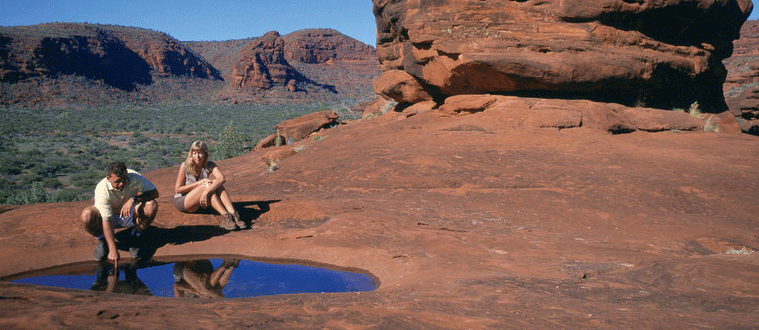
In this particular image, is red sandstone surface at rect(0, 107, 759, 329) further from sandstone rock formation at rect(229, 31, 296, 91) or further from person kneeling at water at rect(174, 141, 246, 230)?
sandstone rock formation at rect(229, 31, 296, 91)

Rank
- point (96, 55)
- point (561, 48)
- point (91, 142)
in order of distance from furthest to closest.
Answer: point (96, 55)
point (91, 142)
point (561, 48)

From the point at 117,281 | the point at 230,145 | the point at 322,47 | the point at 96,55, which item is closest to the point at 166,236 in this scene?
the point at 117,281

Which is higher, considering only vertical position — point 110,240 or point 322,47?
point 322,47

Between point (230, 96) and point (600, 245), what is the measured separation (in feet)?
227

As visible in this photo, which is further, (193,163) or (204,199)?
(193,163)

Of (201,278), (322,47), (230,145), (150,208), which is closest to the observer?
(201,278)

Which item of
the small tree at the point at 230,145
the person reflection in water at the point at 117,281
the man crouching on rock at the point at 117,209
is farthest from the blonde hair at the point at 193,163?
the small tree at the point at 230,145

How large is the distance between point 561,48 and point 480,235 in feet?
26.2

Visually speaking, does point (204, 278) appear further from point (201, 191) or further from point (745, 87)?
point (745, 87)

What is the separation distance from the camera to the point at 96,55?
224 feet

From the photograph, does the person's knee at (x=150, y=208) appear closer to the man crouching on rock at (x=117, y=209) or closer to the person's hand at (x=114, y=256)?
the man crouching on rock at (x=117, y=209)

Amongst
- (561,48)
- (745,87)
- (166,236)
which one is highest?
(561,48)

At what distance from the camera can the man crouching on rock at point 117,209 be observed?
5.44m

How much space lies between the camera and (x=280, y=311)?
3.31 meters
